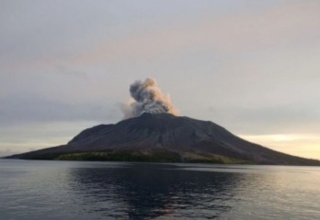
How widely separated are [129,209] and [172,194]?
22388 millimetres

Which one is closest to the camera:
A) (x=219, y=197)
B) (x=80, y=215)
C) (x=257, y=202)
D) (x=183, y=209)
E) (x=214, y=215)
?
(x=80, y=215)

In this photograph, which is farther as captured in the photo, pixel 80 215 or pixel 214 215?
pixel 214 215

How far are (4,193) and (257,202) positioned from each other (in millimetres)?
51498

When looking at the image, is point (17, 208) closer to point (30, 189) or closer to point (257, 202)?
point (30, 189)

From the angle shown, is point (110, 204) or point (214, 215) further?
point (110, 204)

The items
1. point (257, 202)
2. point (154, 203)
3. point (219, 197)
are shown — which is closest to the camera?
point (154, 203)

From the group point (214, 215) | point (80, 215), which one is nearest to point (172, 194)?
point (214, 215)

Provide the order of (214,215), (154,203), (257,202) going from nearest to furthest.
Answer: (214,215)
(154,203)
(257,202)

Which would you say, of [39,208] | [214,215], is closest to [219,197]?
[214,215]

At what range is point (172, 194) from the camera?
3147 inches

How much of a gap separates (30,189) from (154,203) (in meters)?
32.9

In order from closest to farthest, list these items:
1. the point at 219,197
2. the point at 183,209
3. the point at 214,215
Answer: the point at 214,215 < the point at 183,209 < the point at 219,197

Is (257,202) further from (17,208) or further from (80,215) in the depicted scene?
(17,208)

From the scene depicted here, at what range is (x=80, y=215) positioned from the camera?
5288cm
